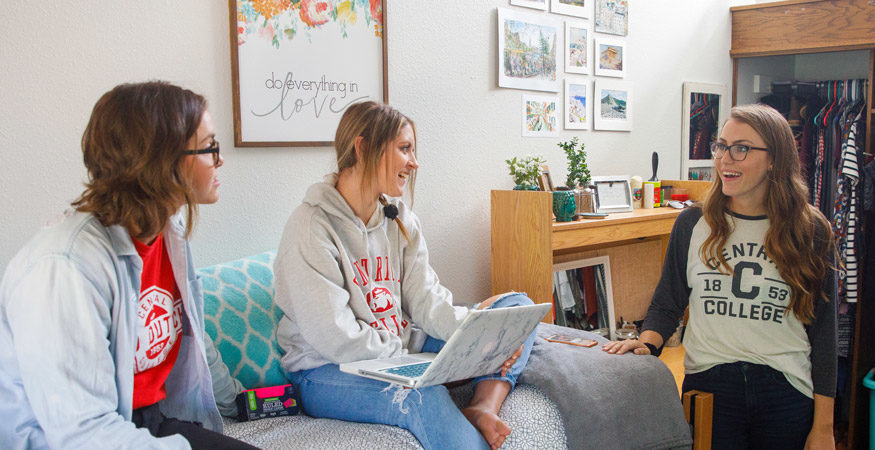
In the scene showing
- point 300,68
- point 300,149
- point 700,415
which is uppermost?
point 300,68

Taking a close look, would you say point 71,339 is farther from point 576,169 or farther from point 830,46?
point 830,46

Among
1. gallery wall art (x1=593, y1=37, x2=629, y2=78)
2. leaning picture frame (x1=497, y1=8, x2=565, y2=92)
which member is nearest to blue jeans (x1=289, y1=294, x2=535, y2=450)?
leaning picture frame (x1=497, y1=8, x2=565, y2=92)

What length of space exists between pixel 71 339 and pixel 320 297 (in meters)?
0.67

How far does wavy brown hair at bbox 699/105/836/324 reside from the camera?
1733 mm

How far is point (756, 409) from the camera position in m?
1.77

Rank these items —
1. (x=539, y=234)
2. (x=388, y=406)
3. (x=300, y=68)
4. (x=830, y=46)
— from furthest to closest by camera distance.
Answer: (x=830, y=46) < (x=539, y=234) < (x=300, y=68) < (x=388, y=406)

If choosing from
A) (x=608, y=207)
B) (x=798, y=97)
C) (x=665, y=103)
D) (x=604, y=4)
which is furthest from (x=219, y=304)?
(x=798, y=97)

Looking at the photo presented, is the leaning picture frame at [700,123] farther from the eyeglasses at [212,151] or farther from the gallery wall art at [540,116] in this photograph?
the eyeglasses at [212,151]

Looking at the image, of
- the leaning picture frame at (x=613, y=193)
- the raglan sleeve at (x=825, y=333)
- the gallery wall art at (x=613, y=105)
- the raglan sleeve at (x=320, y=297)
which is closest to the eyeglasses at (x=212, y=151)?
the raglan sleeve at (x=320, y=297)

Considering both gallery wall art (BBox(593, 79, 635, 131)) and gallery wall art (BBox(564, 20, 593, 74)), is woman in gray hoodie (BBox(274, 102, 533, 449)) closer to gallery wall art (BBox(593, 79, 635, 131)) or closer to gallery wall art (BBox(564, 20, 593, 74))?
gallery wall art (BBox(564, 20, 593, 74))

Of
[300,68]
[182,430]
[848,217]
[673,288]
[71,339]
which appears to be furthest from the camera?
[848,217]

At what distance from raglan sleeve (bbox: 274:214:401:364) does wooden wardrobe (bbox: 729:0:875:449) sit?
256 centimetres

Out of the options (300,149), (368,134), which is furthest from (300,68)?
(368,134)

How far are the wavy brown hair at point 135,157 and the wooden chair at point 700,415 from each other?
143 cm
